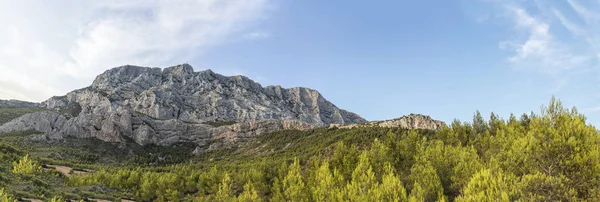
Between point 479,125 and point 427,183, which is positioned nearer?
point 427,183

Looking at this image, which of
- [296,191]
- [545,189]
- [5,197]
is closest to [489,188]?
[545,189]

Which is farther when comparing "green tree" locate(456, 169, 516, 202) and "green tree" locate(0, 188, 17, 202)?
"green tree" locate(456, 169, 516, 202)

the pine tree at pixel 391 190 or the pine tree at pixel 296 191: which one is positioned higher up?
the pine tree at pixel 391 190

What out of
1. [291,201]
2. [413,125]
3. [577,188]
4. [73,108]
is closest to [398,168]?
[291,201]

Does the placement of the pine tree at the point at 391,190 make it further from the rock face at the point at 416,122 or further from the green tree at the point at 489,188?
the rock face at the point at 416,122

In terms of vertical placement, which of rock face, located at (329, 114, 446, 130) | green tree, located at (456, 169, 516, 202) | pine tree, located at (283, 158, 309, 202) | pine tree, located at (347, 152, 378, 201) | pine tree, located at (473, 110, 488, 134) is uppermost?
rock face, located at (329, 114, 446, 130)

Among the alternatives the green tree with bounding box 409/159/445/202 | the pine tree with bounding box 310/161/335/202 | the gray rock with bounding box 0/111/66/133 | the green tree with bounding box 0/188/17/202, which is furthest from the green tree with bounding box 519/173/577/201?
the gray rock with bounding box 0/111/66/133

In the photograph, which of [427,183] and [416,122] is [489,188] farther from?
[416,122]

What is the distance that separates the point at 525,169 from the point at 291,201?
2606 centimetres

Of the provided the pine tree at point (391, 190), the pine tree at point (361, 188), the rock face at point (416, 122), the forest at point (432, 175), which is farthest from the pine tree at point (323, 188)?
the rock face at point (416, 122)

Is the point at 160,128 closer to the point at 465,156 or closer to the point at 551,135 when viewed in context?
the point at 465,156

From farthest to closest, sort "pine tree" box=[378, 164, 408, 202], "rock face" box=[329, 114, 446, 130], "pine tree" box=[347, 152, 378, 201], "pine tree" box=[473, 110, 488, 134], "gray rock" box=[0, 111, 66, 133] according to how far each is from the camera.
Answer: "gray rock" box=[0, 111, 66, 133] → "rock face" box=[329, 114, 446, 130] → "pine tree" box=[473, 110, 488, 134] → "pine tree" box=[347, 152, 378, 201] → "pine tree" box=[378, 164, 408, 202]

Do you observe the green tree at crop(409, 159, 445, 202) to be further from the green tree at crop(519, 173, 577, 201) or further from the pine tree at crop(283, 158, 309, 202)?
the pine tree at crop(283, 158, 309, 202)

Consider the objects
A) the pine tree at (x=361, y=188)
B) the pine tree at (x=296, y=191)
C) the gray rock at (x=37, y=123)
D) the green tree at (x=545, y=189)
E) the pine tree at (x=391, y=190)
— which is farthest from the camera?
the gray rock at (x=37, y=123)
